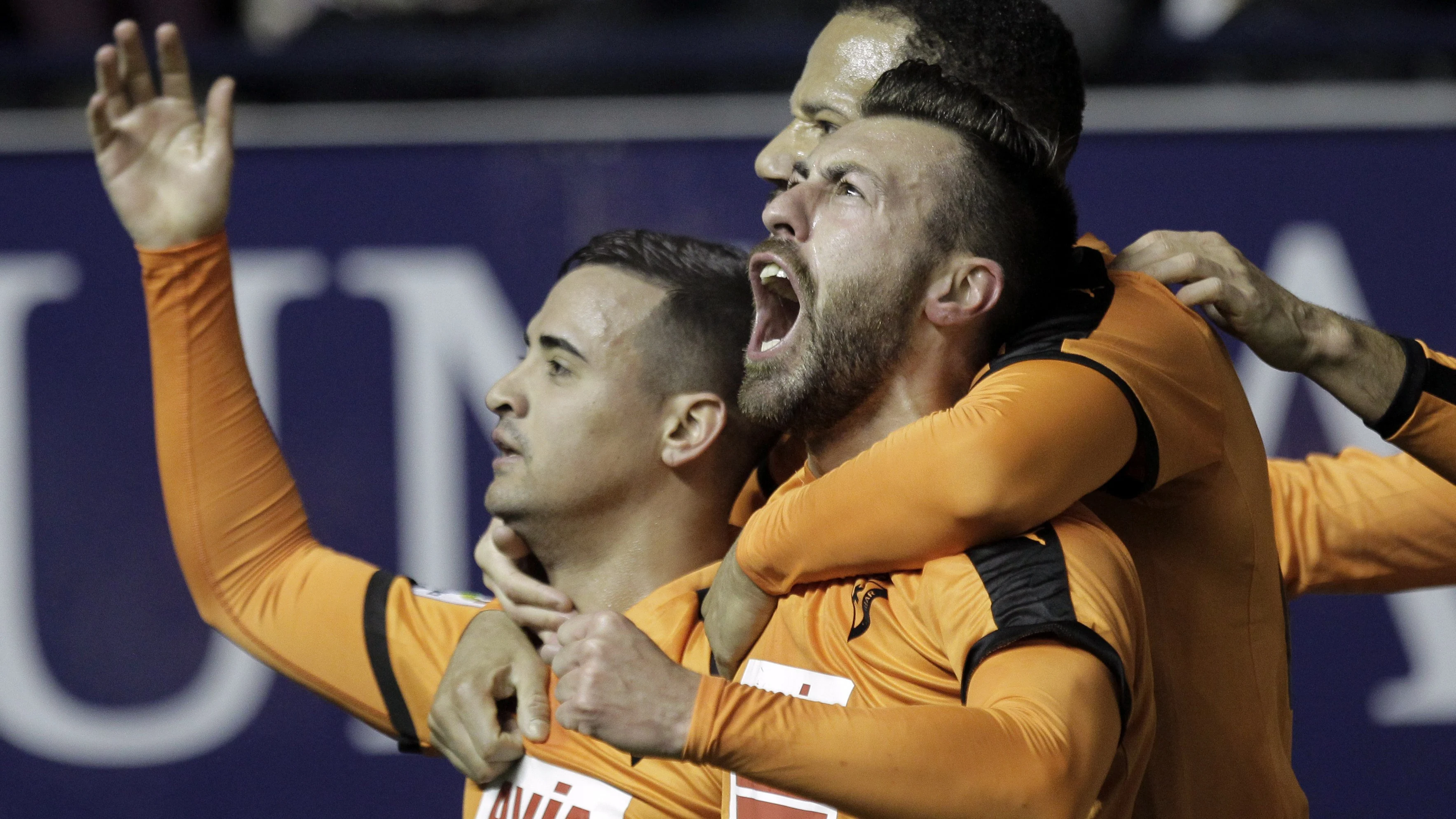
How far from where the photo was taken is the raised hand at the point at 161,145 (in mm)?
1919

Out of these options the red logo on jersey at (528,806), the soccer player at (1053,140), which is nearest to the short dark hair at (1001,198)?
the soccer player at (1053,140)

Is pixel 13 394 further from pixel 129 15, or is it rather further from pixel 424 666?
pixel 424 666

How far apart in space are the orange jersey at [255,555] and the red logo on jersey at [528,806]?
0.29 feet

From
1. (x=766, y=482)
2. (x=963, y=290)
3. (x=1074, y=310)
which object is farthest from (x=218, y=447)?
(x=1074, y=310)

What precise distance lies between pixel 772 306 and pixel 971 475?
1.63ft

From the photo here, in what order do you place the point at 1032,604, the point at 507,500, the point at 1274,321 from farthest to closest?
the point at 507,500 < the point at 1274,321 < the point at 1032,604

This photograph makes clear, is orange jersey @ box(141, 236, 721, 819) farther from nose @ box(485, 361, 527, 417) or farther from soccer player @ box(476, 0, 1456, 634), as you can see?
nose @ box(485, 361, 527, 417)

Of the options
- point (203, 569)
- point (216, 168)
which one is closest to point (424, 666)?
point (203, 569)

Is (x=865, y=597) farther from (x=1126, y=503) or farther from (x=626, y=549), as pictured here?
(x=626, y=549)

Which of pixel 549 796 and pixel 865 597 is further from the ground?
pixel 865 597

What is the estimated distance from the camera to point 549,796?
1.69 metres

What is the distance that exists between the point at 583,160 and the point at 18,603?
4.72 ft

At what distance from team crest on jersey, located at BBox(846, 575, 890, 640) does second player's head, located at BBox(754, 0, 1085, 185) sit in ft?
1.96

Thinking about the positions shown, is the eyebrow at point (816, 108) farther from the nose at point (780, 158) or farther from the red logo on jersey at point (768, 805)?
the red logo on jersey at point (768, 805)
